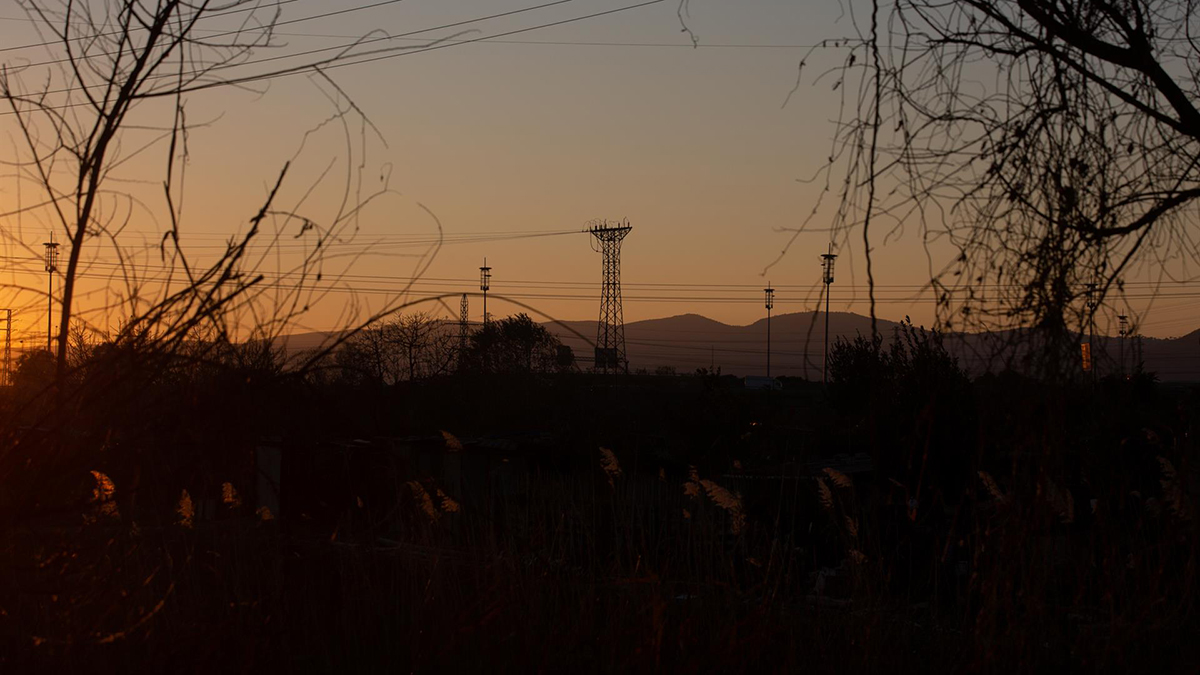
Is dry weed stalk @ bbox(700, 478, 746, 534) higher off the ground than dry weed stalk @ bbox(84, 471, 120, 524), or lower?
lower

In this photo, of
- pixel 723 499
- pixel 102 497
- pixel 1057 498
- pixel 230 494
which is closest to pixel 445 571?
pixel 230 494

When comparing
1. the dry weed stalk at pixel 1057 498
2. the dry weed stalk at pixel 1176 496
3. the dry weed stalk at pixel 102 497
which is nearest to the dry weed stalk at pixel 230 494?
the dry weed stalk at pixel 102 497

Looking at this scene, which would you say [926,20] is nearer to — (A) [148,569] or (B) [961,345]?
(B) [961,345]

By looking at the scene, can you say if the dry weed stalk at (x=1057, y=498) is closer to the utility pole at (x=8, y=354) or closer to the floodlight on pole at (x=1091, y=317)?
the floodlight on pole at (x=1091, y=317)

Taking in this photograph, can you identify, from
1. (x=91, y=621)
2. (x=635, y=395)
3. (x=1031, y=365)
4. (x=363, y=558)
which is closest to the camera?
(x=1031, y=365)

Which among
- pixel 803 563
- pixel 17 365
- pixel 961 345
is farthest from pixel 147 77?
pixel 803 563

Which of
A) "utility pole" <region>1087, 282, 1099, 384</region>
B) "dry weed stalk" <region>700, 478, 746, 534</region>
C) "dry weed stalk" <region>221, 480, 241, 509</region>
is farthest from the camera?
"dry weed stalk" <region>700, 478, 746, 534</region>

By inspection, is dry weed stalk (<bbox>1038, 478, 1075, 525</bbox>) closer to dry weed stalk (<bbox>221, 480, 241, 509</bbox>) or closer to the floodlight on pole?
the floodlight on pole

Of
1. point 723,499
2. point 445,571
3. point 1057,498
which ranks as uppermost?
point 1057,498

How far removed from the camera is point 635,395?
198ft

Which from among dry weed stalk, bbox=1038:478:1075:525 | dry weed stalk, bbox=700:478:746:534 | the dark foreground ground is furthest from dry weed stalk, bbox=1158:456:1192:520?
dry weed stalk, bbox=700:478:746:534

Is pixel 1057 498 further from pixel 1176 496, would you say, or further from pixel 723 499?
pixel 723 499

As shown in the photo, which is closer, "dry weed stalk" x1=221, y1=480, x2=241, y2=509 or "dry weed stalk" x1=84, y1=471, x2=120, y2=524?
"dry weed stalk" x1=84, y1=471, x2=120, y2=524

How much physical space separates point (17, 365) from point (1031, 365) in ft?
11.6
